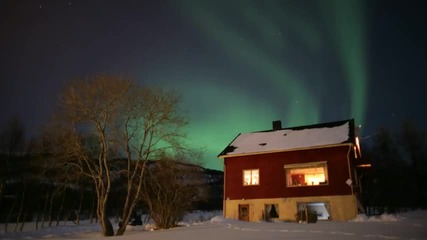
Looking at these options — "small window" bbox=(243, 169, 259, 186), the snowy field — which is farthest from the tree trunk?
"small window" bbox=(243, 169, 259, 186)

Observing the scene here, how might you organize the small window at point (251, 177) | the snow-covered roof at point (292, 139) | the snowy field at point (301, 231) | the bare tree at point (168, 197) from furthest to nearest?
the small window at point (251, 177) → the snow-covered roof at point (292, 139) → the bare tree at point (168, 197) → the snowy field at point (301, 231)

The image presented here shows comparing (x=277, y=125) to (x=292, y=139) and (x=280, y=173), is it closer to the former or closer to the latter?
(x=292, y=139)

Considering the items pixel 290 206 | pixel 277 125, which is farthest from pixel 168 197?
pixel 277 125

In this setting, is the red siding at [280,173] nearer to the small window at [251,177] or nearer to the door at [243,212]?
the small window at [251,177]

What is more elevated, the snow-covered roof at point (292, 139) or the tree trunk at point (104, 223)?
the snow-covered roof at point (292, 139)

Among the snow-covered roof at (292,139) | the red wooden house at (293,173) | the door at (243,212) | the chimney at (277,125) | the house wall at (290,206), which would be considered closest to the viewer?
the house wall at (290,206)

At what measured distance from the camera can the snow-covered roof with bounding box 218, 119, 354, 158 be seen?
27.7m

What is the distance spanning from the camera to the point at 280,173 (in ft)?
92.8

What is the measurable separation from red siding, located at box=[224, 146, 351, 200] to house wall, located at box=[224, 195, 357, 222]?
0.35 meters

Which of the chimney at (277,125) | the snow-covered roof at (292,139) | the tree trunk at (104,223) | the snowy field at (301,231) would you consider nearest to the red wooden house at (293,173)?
the snow-covered roof at (292,139)

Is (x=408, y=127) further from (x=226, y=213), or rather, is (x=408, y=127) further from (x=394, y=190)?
(x=226, y=213)

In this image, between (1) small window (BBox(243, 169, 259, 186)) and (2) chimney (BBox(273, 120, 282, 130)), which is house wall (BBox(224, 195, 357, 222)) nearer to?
(1) small window (BBox(243, 169, 259, 186))

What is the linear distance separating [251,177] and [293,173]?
510cm

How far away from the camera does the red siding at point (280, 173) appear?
25938mm
